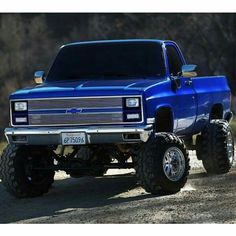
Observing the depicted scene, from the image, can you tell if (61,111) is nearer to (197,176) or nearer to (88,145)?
(88,145)

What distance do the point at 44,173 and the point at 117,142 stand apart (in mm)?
1628

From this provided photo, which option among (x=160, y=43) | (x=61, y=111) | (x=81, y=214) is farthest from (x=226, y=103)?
(x=81, y=214)

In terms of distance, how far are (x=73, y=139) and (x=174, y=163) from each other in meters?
1.33

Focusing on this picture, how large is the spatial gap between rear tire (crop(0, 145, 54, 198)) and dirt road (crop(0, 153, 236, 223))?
0.54 feet

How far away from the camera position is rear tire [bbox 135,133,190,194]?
892 centimetres

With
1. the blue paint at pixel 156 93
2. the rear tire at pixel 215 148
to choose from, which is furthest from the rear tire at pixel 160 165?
the rear tire at pixel 215 148

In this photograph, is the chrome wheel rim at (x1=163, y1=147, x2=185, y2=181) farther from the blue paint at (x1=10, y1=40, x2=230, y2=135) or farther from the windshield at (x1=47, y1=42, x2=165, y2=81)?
the windshield at (x1=47, y1=42, x2=165, y2=81)

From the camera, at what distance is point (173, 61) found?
35.2ft

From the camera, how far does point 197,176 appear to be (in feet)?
37.2

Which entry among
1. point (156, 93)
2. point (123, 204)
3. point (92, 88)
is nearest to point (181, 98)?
point (156, 93)

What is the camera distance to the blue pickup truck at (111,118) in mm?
8953

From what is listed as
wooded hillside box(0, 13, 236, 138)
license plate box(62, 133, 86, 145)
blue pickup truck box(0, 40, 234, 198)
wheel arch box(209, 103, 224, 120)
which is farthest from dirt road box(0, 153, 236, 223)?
wooded hillside box(0, 13, 236, 138)

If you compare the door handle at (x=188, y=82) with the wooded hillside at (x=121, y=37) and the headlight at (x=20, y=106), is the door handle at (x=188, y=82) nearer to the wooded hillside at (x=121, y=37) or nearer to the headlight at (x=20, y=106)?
the headlight at (x=20, y=106)

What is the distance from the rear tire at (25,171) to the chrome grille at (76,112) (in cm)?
60
